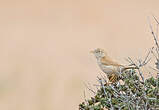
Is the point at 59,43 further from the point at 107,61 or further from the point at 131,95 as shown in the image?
the point at 131,95

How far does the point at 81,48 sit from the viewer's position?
536 inches

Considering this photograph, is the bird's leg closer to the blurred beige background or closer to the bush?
the bush

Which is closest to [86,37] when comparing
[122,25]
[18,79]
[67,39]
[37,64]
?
[67,39]

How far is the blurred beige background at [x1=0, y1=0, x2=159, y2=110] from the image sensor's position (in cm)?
1062

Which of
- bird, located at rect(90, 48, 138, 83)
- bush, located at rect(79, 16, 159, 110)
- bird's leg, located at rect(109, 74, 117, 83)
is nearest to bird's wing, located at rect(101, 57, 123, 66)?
bird, located at rect(90, 48, 138, 83)

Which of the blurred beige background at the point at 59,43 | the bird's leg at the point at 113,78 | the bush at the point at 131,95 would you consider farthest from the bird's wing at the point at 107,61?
the blurred beige background at the point at 59,43

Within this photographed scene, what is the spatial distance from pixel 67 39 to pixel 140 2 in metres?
5.18

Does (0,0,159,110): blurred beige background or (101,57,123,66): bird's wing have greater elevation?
(0,0,159,110): blurred beige background

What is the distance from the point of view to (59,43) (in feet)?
47.6

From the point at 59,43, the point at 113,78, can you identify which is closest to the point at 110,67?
the point at 113,78

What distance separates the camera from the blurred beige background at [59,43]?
1062 cm

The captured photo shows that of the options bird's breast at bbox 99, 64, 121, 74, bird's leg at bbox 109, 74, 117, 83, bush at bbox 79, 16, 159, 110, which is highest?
bird's breast at bbox 99, 64, 121, 74

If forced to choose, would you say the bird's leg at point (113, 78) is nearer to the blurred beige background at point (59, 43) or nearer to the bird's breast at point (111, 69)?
the bird's breast at point (111, 69)

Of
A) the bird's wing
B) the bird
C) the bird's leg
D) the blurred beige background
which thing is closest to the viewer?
the bird's leg
